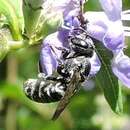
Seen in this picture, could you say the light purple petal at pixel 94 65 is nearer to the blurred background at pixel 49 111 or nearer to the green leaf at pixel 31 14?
the green leaf at pixel 31 14

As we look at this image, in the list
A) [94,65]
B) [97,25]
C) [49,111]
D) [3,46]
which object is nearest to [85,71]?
[94,65]

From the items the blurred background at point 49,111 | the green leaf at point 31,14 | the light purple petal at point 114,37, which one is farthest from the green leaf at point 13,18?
the blurred background at point 49,111

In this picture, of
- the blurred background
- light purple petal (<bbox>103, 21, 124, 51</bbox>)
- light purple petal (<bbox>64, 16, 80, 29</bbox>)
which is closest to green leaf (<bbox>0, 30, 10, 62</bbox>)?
light purple petal (<bbox>64, 16, 80, 29</bbox>)

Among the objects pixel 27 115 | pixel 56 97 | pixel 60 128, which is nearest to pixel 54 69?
pixel 56 97

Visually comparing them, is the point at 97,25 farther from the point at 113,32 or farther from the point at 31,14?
the point at 31,14

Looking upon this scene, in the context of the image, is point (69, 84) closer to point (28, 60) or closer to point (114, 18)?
point (114, 18)

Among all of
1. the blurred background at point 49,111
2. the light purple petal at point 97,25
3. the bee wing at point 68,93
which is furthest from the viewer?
the blurred background at point 49,111
